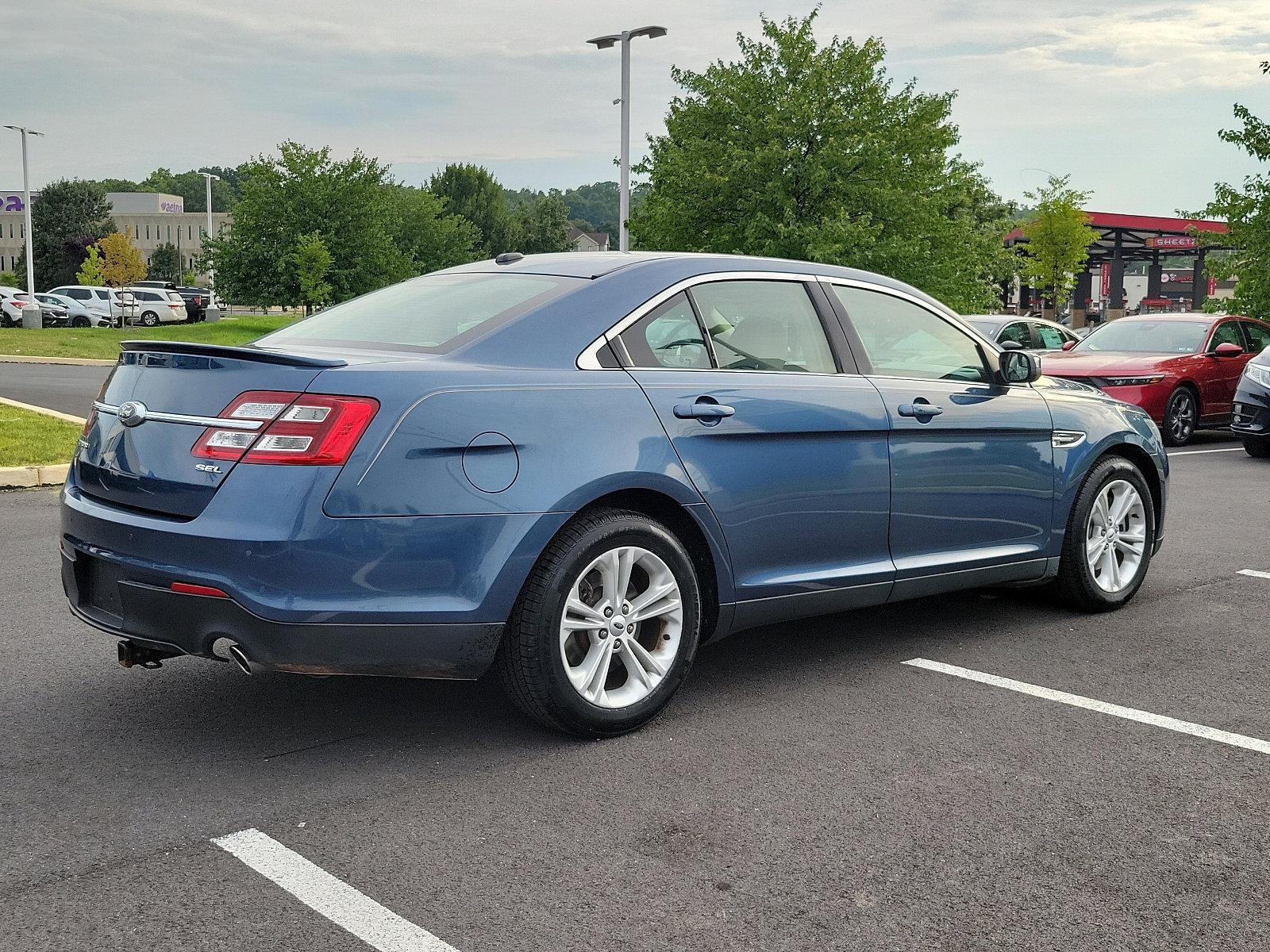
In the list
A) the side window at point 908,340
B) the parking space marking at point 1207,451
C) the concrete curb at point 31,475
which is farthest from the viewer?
the parking space marking at point 1207,451

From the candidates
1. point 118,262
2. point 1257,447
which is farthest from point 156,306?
point 1257,447

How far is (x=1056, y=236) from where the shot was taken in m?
47.7

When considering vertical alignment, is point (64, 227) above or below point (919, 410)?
above

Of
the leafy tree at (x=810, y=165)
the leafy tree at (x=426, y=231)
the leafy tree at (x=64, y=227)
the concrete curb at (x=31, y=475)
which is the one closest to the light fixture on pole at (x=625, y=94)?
the leafy tree at (x=810, y=165)

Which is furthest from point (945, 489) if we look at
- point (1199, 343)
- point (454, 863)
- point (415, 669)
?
point (1199, 343)

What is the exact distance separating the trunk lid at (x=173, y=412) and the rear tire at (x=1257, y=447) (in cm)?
1211

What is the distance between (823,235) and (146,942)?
2219 cm

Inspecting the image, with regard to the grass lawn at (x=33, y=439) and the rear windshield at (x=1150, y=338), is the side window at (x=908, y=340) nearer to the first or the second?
the grass lawn at (x=33, y=439)

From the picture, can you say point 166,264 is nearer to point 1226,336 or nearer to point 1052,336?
point 1052,336

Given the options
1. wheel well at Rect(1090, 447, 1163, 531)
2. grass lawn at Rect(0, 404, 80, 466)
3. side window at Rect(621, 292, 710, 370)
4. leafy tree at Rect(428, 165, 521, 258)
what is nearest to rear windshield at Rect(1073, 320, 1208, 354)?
wheel well at Rect(1090, 447, 1163, 531)

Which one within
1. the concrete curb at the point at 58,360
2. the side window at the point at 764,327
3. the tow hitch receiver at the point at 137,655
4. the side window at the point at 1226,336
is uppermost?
the side window at the point at 1226,336

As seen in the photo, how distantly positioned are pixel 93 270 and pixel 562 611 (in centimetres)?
8708

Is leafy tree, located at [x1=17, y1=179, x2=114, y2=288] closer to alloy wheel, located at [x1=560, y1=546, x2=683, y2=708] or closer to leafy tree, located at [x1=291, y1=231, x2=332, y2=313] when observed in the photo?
leafy tree, located at [x1=291, y1=231, x2=332, y2=313]

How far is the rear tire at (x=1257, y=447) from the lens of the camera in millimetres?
13656
